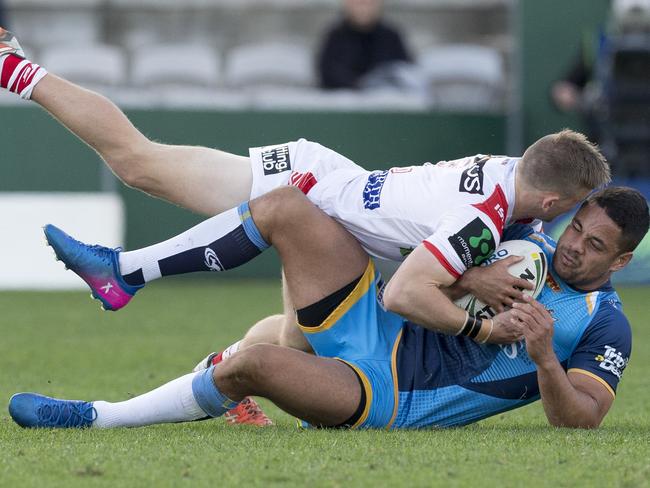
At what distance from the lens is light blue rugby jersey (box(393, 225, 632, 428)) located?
5617mm

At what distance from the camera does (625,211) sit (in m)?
5.73

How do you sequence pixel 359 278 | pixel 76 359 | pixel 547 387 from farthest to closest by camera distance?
1. pixel 76 359
2. pixel 359 278
3. pixel 547 387

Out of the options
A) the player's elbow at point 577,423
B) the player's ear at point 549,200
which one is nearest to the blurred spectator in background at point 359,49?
the player's ear at point 549,200

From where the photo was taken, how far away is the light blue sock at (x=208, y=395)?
5.35 meters

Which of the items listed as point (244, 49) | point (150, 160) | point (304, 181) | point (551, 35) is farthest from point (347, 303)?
point (244, 49)

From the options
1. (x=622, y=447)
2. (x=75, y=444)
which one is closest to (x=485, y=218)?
(x=622, y=447)

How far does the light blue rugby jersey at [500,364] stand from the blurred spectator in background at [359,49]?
9217 millimetres

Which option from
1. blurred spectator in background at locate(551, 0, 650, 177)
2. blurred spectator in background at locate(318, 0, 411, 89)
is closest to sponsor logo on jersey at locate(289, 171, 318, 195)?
blurred spectator in background at locate(551, 0, 650, 177)

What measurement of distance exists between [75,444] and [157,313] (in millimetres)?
Result: 6858

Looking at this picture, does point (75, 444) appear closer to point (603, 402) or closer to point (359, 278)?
point (359, 278)

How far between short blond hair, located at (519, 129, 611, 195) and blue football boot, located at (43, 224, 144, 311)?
1.84 metres

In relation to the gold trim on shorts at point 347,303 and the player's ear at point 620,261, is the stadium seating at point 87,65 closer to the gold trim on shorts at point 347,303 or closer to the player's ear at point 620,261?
the gold trim on shorts at point 347,303

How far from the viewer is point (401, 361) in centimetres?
566

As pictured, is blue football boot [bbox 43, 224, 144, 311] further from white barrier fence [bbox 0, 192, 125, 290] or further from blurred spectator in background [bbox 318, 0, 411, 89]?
blurred spectator in background [bbox 318, 0, 411, 89]
